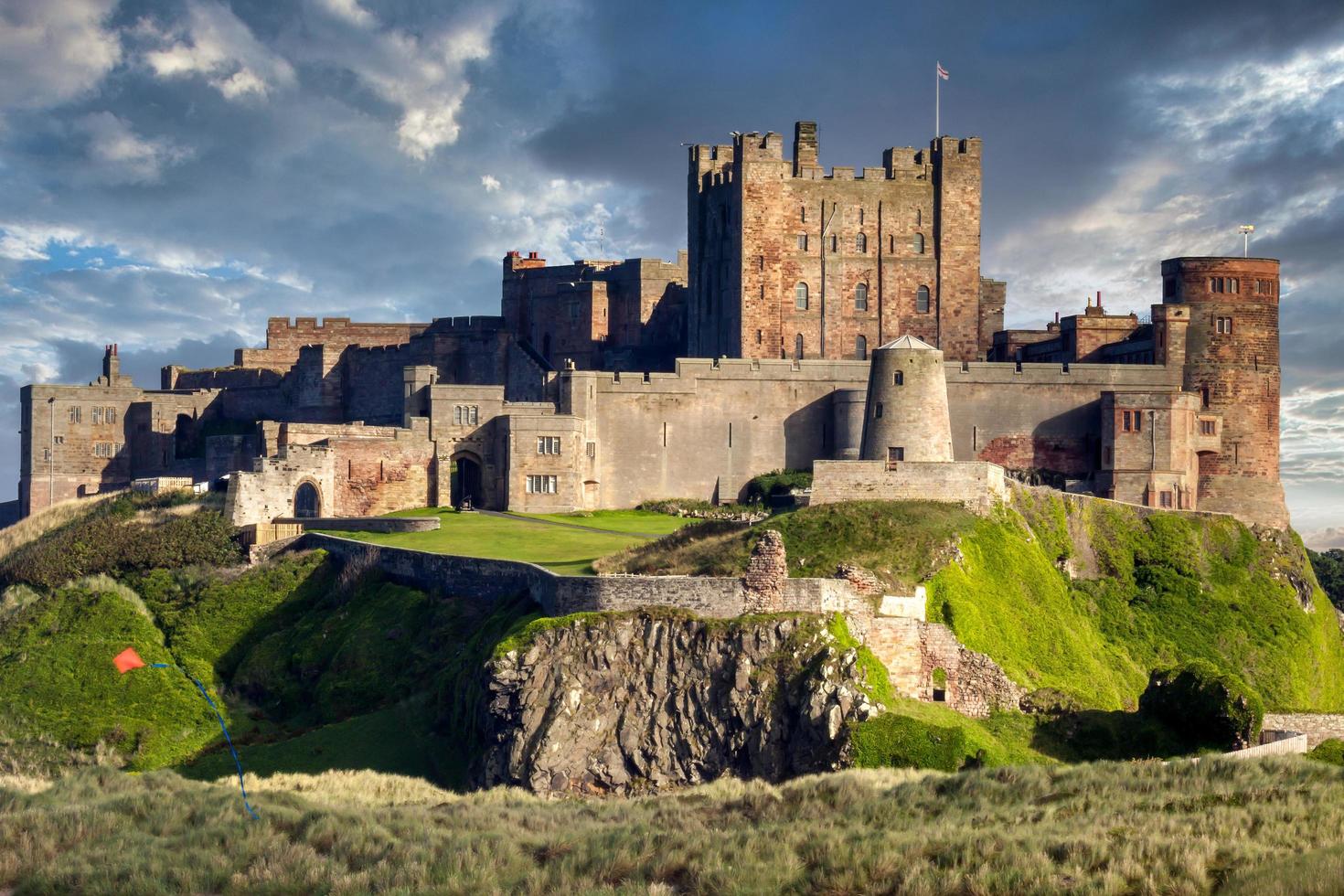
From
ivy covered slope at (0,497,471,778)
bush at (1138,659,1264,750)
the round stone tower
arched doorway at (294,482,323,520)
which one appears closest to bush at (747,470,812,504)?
the round stone tower

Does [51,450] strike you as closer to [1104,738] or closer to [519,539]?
[519,539]

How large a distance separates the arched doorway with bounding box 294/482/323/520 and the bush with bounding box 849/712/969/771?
30.5 m

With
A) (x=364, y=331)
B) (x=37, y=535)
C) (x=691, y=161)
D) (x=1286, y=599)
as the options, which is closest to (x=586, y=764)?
(x=1286, y=599)

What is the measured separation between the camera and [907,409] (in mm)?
50656

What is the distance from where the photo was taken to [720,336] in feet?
235

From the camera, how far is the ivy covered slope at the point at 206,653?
43.2 metres

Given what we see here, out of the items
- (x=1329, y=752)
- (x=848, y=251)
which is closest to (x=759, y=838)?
(x=1329, y=752)

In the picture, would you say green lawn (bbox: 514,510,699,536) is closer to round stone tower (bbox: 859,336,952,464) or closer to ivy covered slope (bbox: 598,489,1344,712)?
round stone tower (bbox: 859,336,952,464)

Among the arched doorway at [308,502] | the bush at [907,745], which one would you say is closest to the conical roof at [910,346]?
the bush at [907,745]

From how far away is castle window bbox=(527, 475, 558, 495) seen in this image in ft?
202

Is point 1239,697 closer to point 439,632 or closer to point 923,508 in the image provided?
point 923,508

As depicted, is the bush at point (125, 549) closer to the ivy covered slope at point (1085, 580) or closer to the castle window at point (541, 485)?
the castle window at point (541, 485)

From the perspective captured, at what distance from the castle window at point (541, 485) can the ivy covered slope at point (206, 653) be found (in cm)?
963

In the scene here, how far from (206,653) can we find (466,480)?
16494mm
